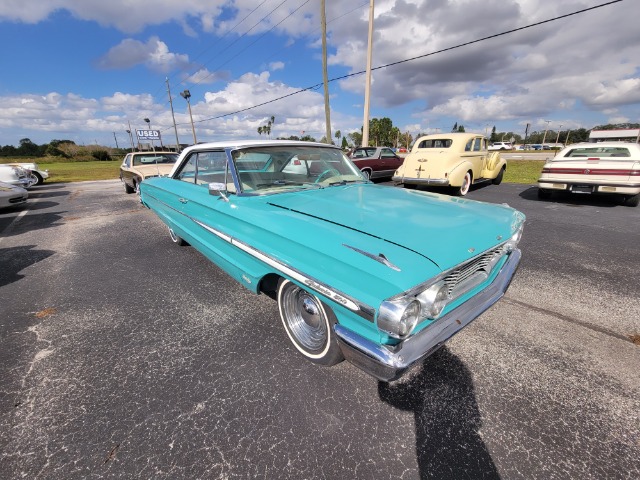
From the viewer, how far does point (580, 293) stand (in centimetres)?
310

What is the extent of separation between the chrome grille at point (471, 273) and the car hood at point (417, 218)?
10 centimetres

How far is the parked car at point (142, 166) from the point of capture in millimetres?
8848

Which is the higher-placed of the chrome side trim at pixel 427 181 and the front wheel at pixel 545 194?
the chrome side trim at pixel 427 181

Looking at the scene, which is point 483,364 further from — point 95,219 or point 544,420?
point 95,219

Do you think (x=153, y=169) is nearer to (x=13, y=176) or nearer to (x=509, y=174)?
(x=13, y=176)

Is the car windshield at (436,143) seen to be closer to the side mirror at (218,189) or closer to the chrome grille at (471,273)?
the chrome grille at (471,273)

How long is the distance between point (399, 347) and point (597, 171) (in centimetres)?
773

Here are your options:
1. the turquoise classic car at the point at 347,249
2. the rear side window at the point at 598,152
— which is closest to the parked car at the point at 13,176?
the turquoise classic car at the point at 347,249

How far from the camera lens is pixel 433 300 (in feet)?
5.29

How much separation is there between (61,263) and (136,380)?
326cm

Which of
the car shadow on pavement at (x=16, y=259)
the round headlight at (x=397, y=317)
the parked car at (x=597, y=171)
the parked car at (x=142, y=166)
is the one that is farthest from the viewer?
the parked car at (x=142, y=166)

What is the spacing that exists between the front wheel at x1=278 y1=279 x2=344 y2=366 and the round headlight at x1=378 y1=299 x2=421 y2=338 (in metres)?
Answer: 0.49

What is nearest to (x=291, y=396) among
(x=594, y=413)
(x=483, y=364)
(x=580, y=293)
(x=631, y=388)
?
(x=483, y=364)

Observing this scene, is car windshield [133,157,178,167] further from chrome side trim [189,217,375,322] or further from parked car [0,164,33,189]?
chrome side trim [189,217,375,322]
